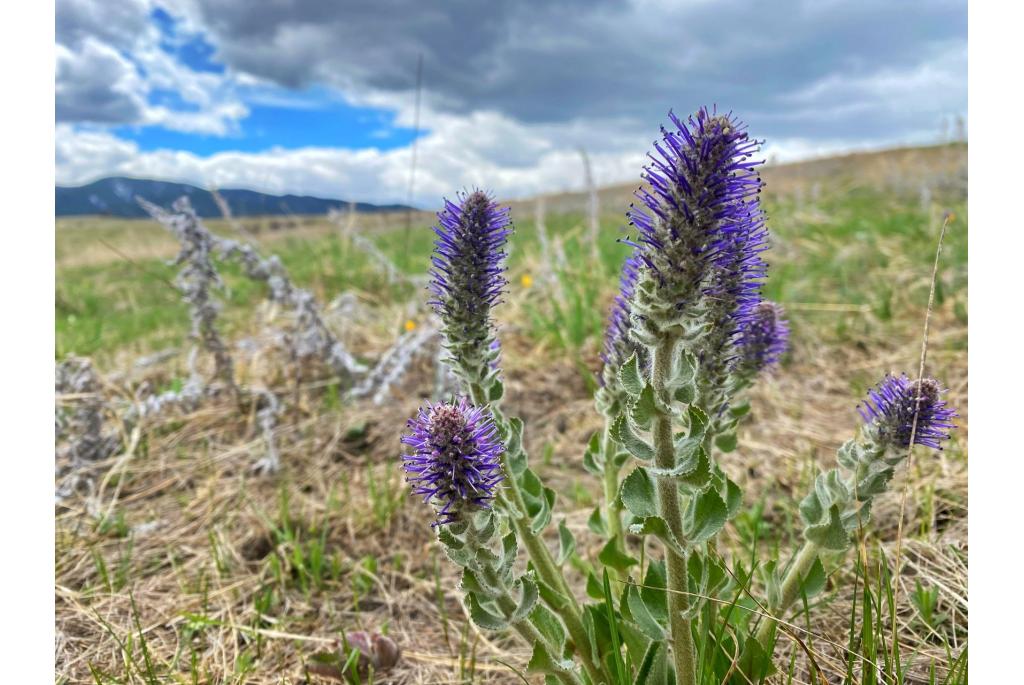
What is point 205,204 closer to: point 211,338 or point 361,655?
point 211,338

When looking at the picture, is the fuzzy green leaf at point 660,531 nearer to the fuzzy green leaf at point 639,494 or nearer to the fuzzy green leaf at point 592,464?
the fuzzy green leaf at point 639,494

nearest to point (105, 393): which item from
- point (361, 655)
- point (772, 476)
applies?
point (361, 655)

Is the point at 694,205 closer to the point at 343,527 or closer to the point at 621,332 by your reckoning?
the point at 621,332

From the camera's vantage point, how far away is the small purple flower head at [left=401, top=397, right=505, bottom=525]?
63.5 inches

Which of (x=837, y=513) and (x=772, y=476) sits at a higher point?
(x=837, y=513)

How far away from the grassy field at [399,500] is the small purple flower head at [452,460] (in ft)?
3.17

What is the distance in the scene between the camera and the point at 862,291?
7449 millimetres

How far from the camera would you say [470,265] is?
1.91 meters

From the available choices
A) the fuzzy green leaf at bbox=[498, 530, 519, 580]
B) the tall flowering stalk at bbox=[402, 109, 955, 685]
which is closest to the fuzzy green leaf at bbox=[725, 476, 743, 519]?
the tall flowering stalk at bbox=[402, 109, 955, 685]

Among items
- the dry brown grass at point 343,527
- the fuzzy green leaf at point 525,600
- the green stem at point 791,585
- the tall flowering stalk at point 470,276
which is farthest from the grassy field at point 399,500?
the tall flowering stalk at point 470,276

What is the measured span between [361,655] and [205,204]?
409 centimetres

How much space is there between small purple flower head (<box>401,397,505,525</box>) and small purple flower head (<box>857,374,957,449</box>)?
1.14 m

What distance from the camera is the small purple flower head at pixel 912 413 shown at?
196 centimetres

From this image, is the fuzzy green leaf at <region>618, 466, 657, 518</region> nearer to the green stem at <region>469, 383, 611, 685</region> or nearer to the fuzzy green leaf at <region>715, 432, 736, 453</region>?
the green stem at <region>469, 383, 611, 685</region>
